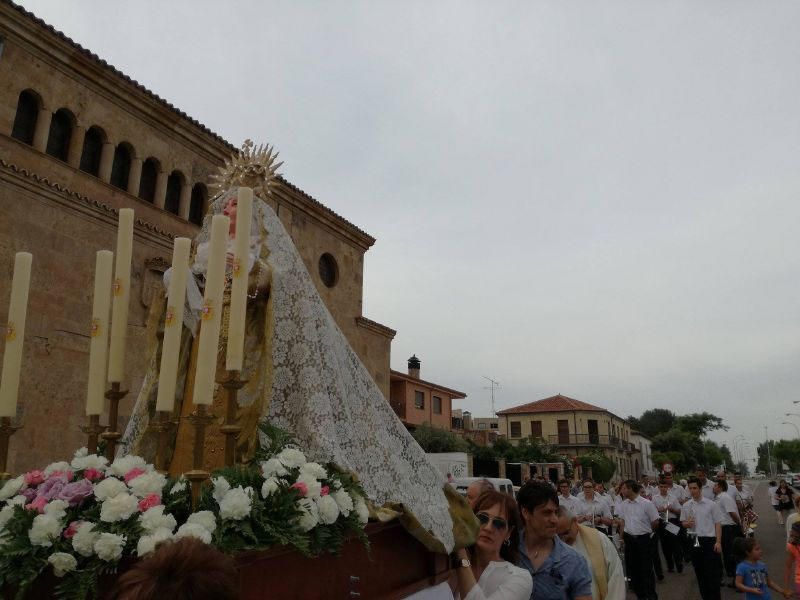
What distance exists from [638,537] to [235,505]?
8674 mm

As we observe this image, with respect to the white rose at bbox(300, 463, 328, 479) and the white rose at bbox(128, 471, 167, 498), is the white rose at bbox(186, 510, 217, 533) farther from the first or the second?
the white rose at bbox(300, 463, 328, 479)

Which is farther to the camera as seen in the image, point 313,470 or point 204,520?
point 313,470

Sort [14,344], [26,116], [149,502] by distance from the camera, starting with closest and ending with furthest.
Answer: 1. [149,502]
2. [14,344]
3. [26,116]

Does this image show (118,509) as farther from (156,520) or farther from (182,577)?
(182,577)

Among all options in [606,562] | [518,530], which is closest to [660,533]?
[606,562]

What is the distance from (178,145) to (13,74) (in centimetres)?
361

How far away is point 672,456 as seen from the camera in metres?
64.2

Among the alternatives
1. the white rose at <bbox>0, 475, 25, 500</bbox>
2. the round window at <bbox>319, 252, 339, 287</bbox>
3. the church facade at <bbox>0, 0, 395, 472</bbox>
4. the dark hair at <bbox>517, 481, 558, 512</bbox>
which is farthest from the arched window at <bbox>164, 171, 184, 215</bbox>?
the dark hair at <bbox>517, 481, 558, 512</bbox>

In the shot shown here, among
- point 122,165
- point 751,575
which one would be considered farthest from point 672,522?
point 122,165

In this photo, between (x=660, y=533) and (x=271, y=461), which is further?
(x=660, y=533)

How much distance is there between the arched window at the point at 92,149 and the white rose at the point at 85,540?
467 inches

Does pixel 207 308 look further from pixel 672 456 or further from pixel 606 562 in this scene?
pixel 672 456

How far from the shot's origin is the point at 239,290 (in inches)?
97.8

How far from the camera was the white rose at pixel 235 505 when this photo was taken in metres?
1.88
